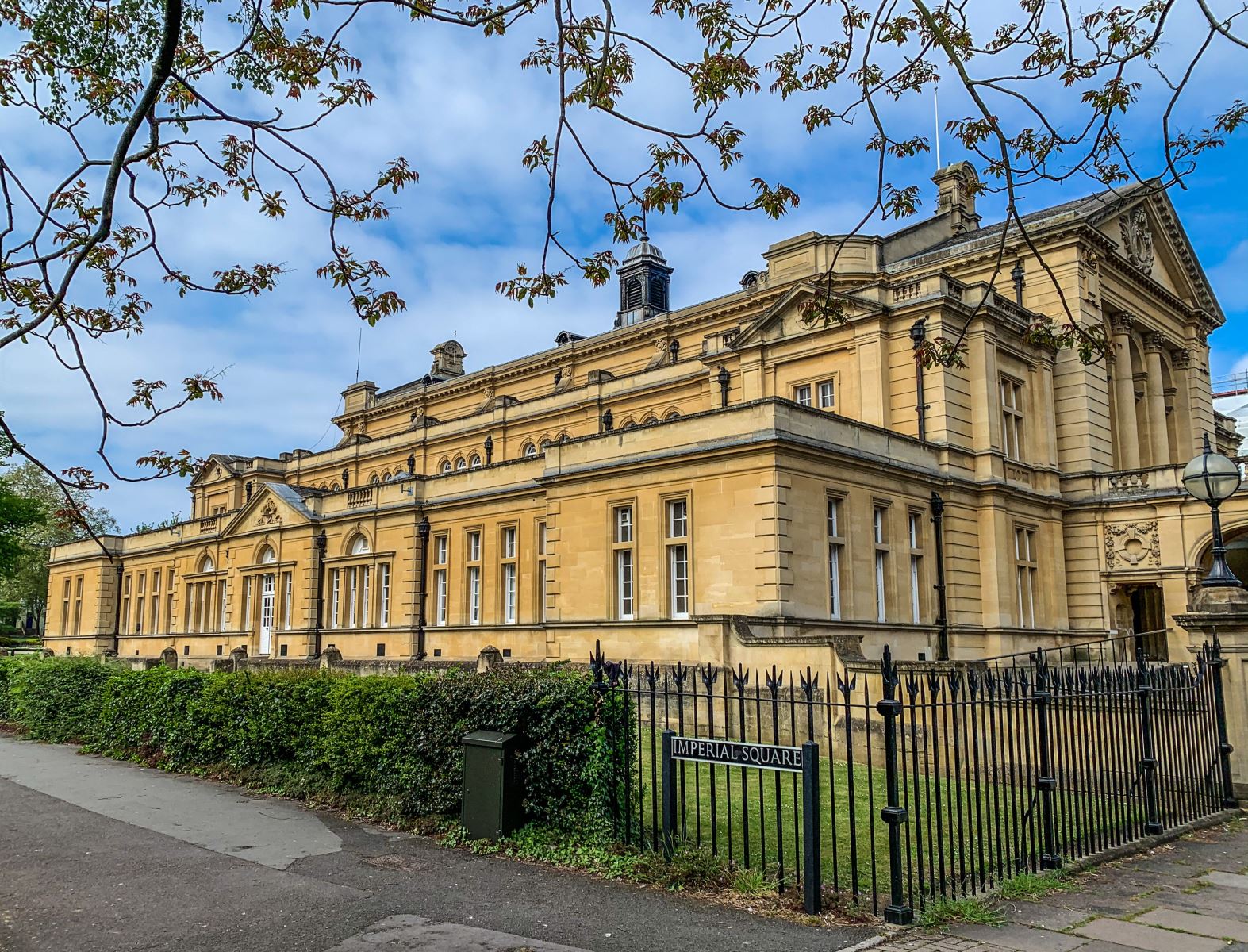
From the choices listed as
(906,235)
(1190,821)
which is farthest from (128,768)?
(906,235)

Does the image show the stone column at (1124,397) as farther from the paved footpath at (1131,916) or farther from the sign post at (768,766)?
the sign post at (768,766)

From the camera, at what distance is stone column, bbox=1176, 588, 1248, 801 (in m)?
12.5

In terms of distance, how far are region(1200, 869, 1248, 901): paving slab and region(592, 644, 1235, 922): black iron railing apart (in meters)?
0.94

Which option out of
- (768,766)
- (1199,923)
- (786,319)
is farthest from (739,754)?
(786,319)

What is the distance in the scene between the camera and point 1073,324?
291 inches

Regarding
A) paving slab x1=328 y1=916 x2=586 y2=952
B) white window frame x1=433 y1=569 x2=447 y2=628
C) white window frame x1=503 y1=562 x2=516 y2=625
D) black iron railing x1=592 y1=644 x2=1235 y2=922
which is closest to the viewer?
paving slab x1=328 y1=916 x2=586 y2=952

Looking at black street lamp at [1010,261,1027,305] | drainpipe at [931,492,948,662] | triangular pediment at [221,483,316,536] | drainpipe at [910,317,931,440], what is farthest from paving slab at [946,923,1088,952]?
triangular pediment at [221,483,316,536]

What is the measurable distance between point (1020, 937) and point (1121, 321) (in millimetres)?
31795

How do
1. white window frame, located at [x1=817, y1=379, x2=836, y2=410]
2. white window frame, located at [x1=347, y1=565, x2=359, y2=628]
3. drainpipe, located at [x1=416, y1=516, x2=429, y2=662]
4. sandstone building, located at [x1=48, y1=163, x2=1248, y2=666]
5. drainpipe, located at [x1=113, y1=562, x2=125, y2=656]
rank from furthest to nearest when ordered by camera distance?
drainpipe, located at [x1=113, y1=562, x2=125, y2=656] < white window frame, located at [x1=347, y1=565, x2=359, y2=628] < drainpipe, located at [x1=416, y1=516, x2=429, y2=662] < white window frame, located at [x1=817, y1=379, x2=836, y2=410] < sandstone building, located at [x1=48, y1=163, x2=1248, y2=666]

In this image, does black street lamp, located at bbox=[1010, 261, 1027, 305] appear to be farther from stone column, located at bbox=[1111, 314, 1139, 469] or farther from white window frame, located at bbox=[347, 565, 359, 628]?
white window frame, located at bbox=[347, 565, 359, 628]

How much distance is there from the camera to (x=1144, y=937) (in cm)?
715

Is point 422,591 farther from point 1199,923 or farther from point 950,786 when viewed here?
point 1199,923

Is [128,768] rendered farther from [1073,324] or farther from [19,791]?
[1073,324]

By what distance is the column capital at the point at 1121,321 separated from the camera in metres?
34.1
